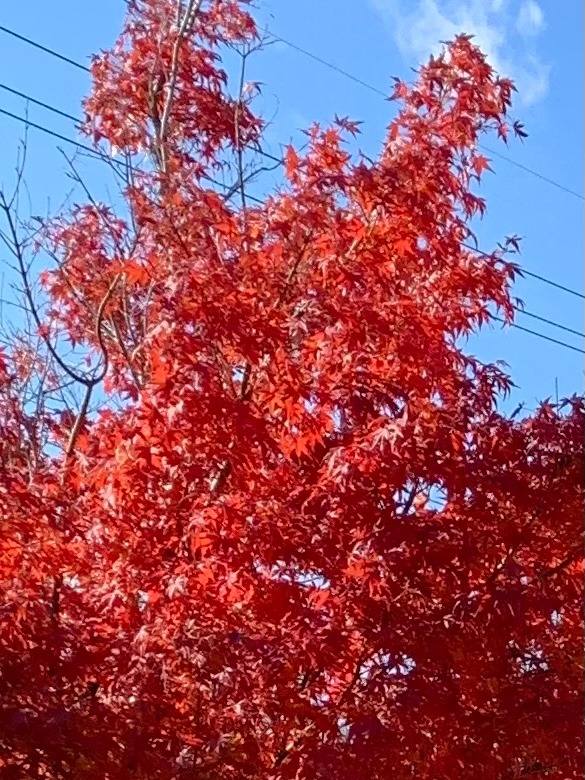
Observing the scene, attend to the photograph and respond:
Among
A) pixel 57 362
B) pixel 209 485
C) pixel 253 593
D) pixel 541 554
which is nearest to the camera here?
pixel 253 593

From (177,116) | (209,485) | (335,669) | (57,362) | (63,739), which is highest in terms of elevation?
(177,116)

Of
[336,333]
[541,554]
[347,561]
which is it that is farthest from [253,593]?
[541,554]

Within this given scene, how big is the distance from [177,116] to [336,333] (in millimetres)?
2314

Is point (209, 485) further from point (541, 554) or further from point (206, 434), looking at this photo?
point (541, 554)

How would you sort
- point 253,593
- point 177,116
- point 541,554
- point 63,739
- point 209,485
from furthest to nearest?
point 177,116, point 541,554, point 209,485, point 253,593, point 63,739

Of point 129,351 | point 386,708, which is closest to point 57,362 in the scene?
point 129,351

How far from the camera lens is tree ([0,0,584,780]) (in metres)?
4.03

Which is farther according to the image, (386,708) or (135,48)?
(135,48)

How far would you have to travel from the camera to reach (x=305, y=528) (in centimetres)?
423

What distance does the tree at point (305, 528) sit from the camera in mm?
4031

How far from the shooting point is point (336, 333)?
14.7ft

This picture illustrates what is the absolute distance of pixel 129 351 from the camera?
18.0 feet

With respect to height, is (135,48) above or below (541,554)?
above

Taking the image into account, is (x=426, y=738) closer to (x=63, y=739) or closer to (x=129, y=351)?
(x=63, y=739)
